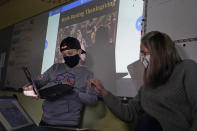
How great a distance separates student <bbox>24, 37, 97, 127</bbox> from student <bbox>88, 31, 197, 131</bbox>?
1.63ft

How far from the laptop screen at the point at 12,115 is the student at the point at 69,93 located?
34 centimetres

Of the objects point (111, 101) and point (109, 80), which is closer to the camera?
point (111, 101)

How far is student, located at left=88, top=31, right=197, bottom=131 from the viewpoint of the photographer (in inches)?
33.2

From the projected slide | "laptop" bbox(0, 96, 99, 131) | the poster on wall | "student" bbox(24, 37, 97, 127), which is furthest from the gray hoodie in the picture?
the poster on wall

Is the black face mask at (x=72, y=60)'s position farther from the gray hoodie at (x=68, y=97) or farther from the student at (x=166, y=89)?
the student at (x=166, y=89)

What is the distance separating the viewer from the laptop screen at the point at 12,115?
2.85ft

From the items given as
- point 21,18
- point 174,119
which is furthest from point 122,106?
point 21,18

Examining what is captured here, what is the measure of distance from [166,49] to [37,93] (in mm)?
816

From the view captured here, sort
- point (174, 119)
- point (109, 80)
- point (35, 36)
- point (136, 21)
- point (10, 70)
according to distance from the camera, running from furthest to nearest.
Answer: point (10, 70) → point (35, 36) → point (109, 80) → point (136, 21) → point (174, 119)

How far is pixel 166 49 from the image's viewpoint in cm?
94

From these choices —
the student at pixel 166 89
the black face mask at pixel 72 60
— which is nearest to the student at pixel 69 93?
the black face mask at pixel 72 60

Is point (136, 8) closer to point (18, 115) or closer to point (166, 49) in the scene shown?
point (166, 49)

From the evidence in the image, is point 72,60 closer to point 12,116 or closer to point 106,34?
point 106,34

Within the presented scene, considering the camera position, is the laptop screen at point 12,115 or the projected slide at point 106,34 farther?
the projected slide at point 106,34
